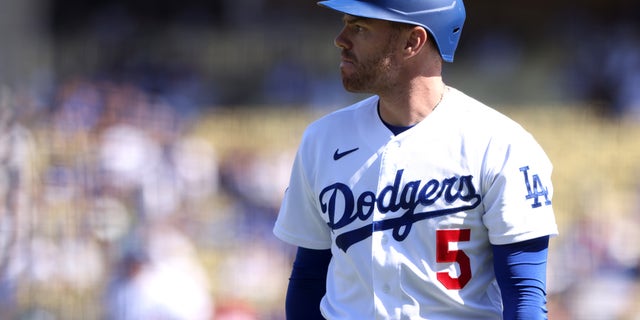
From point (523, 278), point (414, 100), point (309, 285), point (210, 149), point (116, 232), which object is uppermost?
point (414, 100)

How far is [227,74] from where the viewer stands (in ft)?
40.6

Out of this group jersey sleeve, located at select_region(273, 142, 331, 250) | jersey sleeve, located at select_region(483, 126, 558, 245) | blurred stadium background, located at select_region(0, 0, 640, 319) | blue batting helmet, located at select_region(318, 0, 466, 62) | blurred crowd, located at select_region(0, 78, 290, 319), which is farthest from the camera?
blurred stadium background, located at select_region(0, 0, 640, 319)

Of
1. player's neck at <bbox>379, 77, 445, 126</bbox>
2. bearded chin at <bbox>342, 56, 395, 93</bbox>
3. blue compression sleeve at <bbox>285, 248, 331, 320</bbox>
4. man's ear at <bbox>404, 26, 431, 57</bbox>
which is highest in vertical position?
man's ear at <bbox>404, 26, 431, 57</bbox>

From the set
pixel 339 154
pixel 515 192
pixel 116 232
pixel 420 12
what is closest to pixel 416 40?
pixel 420 12

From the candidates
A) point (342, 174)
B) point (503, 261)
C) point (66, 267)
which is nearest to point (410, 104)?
point (342, 174)

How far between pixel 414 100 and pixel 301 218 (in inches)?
15.9

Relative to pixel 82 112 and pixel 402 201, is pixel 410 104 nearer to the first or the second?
pixel 402 201

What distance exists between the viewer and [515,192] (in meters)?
2.01

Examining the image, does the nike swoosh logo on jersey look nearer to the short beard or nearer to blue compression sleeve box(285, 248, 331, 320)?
the short beard

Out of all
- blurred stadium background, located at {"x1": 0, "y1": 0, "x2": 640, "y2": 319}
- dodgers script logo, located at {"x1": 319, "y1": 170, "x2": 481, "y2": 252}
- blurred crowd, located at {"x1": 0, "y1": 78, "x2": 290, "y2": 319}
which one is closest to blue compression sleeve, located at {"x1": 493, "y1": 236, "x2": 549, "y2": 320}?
dodgers script logo, located at {"x1": 319, "y1": 170, "x2": 481, "y2": 252}

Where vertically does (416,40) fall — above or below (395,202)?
above

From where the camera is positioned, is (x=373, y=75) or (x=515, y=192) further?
(x=373, y=75)

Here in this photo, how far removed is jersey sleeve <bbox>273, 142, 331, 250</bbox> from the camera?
2.30 metres

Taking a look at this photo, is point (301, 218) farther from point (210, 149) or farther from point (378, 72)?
point (210, 149)
